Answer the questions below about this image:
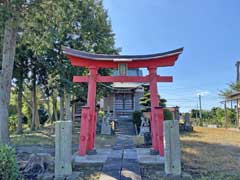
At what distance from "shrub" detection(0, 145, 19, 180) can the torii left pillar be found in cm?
288

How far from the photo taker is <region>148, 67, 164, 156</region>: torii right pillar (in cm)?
689

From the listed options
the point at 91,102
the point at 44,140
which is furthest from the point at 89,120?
the point at 44,140

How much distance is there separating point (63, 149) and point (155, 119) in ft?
9.18

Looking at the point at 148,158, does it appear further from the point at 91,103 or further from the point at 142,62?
the point at 142,62

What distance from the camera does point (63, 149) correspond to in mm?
5348

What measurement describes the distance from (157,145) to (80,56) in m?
3.35

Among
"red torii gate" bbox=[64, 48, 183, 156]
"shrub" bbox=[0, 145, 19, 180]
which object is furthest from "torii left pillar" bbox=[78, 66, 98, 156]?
"shrub" bbox=[0, 145, 19, 180]

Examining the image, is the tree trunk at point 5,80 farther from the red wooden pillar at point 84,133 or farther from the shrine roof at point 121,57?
the red wooden pillar at point 84,133

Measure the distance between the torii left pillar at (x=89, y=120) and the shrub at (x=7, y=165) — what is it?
2.88 m

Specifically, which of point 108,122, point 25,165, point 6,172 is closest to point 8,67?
point 25,165

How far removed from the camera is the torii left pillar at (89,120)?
6.98 meters

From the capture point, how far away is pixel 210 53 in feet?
59.1

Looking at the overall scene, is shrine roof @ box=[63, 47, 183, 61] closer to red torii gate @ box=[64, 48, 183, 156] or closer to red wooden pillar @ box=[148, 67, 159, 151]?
red torii gate @ box=[64, 48, 183, 156]

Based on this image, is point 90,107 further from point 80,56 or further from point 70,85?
point 70,85
